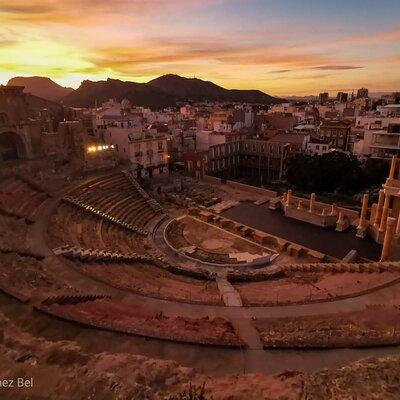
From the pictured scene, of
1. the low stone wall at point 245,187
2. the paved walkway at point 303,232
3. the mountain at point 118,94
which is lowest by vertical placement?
the paved walkway at point 303,232

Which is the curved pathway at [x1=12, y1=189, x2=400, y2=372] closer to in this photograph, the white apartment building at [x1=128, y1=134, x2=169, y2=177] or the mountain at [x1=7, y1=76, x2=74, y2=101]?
the white apartment building at [x1=128, y1=134, x2=169, y2=177]

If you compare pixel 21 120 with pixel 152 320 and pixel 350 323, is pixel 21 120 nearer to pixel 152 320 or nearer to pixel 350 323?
pixel 152 320

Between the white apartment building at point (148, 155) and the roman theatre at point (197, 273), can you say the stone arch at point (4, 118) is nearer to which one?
the roman theatre at point (197, 273)

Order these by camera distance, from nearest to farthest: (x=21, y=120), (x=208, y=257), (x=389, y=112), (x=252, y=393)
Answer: (x=252, y=393) < (x=208, y=257) < (x=21, y=120) < (x=389, y=112)

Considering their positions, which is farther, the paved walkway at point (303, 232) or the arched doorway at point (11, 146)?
the arched doorway at point (11, 146)

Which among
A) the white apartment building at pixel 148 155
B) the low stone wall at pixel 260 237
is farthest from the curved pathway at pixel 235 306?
the white apartment building at pixel 148 155

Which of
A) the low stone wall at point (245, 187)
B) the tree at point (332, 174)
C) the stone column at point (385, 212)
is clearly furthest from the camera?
the tree at point (332, 174)

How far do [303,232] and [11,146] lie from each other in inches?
1657

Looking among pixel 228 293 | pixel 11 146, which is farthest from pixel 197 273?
pixel 11 146

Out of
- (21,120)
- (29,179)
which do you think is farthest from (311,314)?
(21,120)

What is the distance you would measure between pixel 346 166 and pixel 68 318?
159 ft

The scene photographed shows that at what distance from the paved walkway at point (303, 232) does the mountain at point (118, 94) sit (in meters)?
144

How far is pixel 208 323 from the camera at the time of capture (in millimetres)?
16656

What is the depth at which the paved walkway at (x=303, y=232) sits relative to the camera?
32.8 meters
